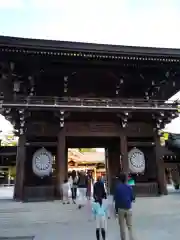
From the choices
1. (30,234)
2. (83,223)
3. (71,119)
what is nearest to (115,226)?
(83,223)

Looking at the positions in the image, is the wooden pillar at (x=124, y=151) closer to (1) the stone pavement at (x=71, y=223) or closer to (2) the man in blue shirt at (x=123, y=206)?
(1) the stone pavement at (x=71, y=223)

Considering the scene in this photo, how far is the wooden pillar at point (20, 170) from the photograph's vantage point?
1387cm

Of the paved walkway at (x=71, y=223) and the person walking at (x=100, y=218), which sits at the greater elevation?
the person walking at (x=100, y=218)

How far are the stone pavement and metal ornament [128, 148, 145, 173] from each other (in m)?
3.55

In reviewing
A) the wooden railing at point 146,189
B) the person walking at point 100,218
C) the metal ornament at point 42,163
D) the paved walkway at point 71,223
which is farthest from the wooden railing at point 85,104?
the person walking at point 100,218

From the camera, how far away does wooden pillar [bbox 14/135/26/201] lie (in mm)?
13867

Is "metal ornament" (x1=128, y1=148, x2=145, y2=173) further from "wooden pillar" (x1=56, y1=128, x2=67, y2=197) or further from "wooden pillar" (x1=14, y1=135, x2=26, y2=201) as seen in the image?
"wooden pillar" (x1=14, y1=135, x2=26, y2=201)

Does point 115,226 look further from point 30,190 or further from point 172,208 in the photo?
point 30,190

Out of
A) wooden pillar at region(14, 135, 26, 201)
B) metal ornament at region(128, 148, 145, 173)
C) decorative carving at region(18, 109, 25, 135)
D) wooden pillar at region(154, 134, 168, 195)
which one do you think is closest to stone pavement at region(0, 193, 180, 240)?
wooden pillar at region(14, 135, 26, 201)

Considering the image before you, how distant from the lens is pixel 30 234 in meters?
7.08

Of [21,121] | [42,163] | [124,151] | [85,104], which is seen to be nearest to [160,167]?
[124,151]

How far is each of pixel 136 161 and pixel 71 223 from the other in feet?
26.2

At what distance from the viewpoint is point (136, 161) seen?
15.6 m

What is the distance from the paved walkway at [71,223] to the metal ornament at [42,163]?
2780 millimetres
